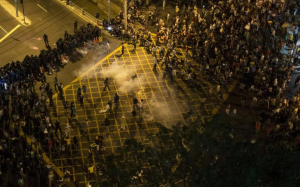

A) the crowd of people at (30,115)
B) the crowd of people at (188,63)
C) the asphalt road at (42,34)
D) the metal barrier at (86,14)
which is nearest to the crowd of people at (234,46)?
the crowd of people at (188,63)

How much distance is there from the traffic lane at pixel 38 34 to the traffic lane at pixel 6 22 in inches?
47.6

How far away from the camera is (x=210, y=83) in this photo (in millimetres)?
42938

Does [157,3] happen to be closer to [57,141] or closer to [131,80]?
[131,80]

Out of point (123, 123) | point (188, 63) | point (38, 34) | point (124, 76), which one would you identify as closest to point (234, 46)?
point (188, 63)

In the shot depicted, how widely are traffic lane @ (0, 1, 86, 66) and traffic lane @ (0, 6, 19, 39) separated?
1209mm

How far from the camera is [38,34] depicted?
4850 cm

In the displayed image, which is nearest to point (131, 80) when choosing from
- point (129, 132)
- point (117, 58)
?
point (117, 58)

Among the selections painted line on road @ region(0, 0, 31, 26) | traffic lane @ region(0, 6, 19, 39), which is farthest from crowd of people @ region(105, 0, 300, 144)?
traffic lane @ region(0, 6, 19, 39)

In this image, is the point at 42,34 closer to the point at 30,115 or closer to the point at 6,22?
the point at 6,22

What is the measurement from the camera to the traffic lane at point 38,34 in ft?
149

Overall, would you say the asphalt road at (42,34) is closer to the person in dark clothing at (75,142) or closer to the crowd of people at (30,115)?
the crowd of people at (30,115)

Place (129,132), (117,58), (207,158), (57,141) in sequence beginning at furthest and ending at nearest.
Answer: (117,58) < (129,132) < (57,141) < (207,158)

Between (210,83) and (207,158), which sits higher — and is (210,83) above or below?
below

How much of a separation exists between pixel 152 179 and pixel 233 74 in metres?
23.3
